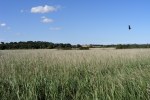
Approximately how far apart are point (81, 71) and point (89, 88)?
3158 millimetres

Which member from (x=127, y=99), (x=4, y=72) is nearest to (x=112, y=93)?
(x=127, y=99)

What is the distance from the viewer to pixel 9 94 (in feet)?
21.8

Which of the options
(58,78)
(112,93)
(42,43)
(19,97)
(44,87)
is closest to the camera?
(112,93)

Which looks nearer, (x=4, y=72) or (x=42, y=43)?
(x=4, y=72)

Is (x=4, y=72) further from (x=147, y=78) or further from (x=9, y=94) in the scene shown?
(x=147, y=78)

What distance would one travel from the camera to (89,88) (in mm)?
7113

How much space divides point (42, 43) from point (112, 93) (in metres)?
45.6

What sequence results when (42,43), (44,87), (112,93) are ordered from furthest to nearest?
(42,43), (44,87), (112,93)

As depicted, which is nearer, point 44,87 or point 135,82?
point 135,82

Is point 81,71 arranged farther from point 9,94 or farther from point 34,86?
point 9,94

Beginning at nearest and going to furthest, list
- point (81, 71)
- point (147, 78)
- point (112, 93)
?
1. point (112, 93)
2. point (147, 78)
3. point (81, 71)

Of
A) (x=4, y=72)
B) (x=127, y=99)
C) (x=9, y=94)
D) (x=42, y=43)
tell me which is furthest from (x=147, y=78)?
(x=42, y=43)

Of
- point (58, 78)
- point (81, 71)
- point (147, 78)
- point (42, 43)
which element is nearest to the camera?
point (147, 78)

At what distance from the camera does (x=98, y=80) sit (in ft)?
25.0
